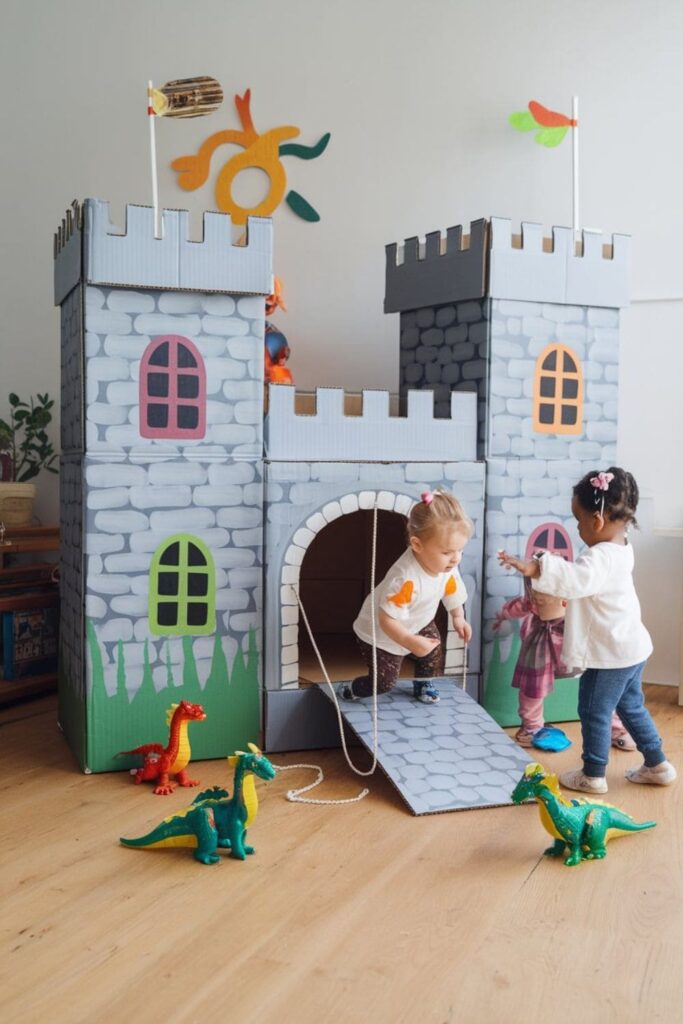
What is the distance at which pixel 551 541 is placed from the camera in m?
3.16

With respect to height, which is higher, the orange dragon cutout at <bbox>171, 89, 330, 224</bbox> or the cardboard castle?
the orange dragon cutout at <bbox>171, 89, 330, 224</bbox>

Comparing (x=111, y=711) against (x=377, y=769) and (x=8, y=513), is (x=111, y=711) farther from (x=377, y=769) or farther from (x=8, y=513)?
(x=8, y=513)

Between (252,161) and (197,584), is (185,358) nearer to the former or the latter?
(197,584)

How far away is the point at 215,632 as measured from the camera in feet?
9.18

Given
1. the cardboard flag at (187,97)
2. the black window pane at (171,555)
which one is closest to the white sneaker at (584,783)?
the black window pane at (171,555)

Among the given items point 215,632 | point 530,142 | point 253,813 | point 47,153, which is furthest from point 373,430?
point 47,153

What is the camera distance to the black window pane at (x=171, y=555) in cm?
275

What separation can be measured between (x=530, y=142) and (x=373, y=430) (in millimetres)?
1643

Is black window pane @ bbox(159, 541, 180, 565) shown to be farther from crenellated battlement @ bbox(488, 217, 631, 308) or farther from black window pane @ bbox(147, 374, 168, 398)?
crenellated battlement @ bbox(488, 217, 631, 308)

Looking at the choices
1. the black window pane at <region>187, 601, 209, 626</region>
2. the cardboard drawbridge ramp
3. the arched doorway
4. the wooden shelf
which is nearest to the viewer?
the cardboard drawbridge ramp

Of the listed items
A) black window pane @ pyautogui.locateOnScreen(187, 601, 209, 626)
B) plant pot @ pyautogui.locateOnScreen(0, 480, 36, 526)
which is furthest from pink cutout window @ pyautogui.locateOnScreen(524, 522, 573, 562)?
plant pot @ pyautogui.locateOnScreen(0, 480, 36, 526)

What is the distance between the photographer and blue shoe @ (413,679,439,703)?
9.50 feet

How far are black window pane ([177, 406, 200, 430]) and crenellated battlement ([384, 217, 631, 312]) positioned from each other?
94 cm

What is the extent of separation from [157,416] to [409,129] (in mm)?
1877
